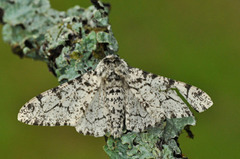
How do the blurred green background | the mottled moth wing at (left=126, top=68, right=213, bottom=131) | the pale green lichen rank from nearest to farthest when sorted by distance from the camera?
the pale green lichen
the mottled moth wing at (left=126, top=68, right=213, bottom=131)
the blurred green background

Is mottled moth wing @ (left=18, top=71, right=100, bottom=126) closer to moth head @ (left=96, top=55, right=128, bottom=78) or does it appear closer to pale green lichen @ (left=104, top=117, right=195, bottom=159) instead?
moth head @ (left=96, top=55, right=128, bottom=78)

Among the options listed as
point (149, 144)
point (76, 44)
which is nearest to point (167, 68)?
point (76, 44)

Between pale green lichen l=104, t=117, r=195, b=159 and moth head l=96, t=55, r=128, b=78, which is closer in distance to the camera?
pale green lichen l=104, t=117, r=195, b=159

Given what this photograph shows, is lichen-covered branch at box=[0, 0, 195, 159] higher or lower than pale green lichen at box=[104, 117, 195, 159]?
higher

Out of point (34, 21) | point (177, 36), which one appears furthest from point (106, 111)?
point (177, 36)

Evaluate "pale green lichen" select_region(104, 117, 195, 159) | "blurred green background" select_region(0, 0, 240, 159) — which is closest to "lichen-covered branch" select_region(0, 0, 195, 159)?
"pale green lichen" select_region(104, 117, 195, 159)

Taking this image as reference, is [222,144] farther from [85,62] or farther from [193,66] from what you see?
[85,62]

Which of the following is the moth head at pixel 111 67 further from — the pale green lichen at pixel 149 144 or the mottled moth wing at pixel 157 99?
the pale green lichen at pixel 149 144
